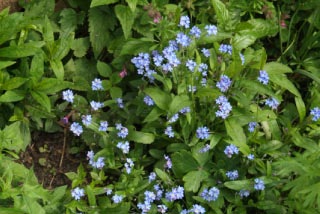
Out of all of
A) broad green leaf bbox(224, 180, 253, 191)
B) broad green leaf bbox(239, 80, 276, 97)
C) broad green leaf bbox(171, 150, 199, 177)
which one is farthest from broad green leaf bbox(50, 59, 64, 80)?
broad green leaf bbox(224, 180, 253, 191)

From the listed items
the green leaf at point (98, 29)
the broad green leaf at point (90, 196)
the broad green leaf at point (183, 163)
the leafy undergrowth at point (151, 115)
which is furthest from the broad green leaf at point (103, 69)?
the broad green leaf at point (90, 196)

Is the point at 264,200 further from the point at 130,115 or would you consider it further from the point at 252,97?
the point at 130,115

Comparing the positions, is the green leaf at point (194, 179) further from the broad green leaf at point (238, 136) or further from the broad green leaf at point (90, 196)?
the broad green leaf at point (90, 196)

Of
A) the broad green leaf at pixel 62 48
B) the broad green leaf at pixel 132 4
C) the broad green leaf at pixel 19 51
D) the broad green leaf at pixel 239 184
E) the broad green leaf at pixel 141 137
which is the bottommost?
the broad green leaf at pixel 239 184

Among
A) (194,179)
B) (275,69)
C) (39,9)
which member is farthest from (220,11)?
(39,9)

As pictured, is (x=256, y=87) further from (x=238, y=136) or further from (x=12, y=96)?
(x=12, y=96)
